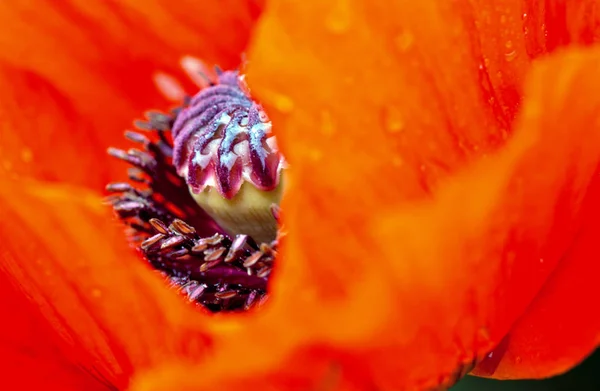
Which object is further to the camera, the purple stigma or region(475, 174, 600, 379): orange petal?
the purple stigma

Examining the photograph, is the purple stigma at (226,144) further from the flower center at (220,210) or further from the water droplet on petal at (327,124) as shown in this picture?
the water droplet on petal at (327,124)

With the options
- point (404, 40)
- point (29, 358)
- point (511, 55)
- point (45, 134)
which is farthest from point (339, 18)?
point (45, 134)

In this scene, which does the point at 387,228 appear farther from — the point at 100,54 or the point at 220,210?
the point at 100,54

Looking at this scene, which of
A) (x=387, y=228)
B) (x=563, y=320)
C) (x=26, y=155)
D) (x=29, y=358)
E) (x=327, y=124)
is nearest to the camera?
(x=387, y=228)

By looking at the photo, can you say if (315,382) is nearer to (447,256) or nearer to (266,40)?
(447,256)

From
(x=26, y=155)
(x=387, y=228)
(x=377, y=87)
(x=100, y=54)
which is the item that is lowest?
(x=387, y=228)

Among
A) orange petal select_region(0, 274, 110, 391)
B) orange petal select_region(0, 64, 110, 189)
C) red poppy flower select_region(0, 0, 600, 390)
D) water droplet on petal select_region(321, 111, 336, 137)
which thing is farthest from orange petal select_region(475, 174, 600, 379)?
orange petal select_region(0, 64, 110, 189)

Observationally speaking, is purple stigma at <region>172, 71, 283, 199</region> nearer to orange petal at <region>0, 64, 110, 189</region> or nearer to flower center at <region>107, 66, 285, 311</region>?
flower center at <region>107, 66, 285, 311</region>

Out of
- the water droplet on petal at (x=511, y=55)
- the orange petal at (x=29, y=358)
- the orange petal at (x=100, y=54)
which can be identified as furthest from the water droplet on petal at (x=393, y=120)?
the orange petal at (x=100, y=54)

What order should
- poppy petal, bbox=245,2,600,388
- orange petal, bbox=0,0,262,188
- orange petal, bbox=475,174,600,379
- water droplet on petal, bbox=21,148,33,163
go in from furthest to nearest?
orange petal, bbox=0,0,262,188 < water droplet on petal, bbox=21,148,33,163 < orange petal, bbox=475,174,600,379 < poppy petal, bbox=245,2,600,388
